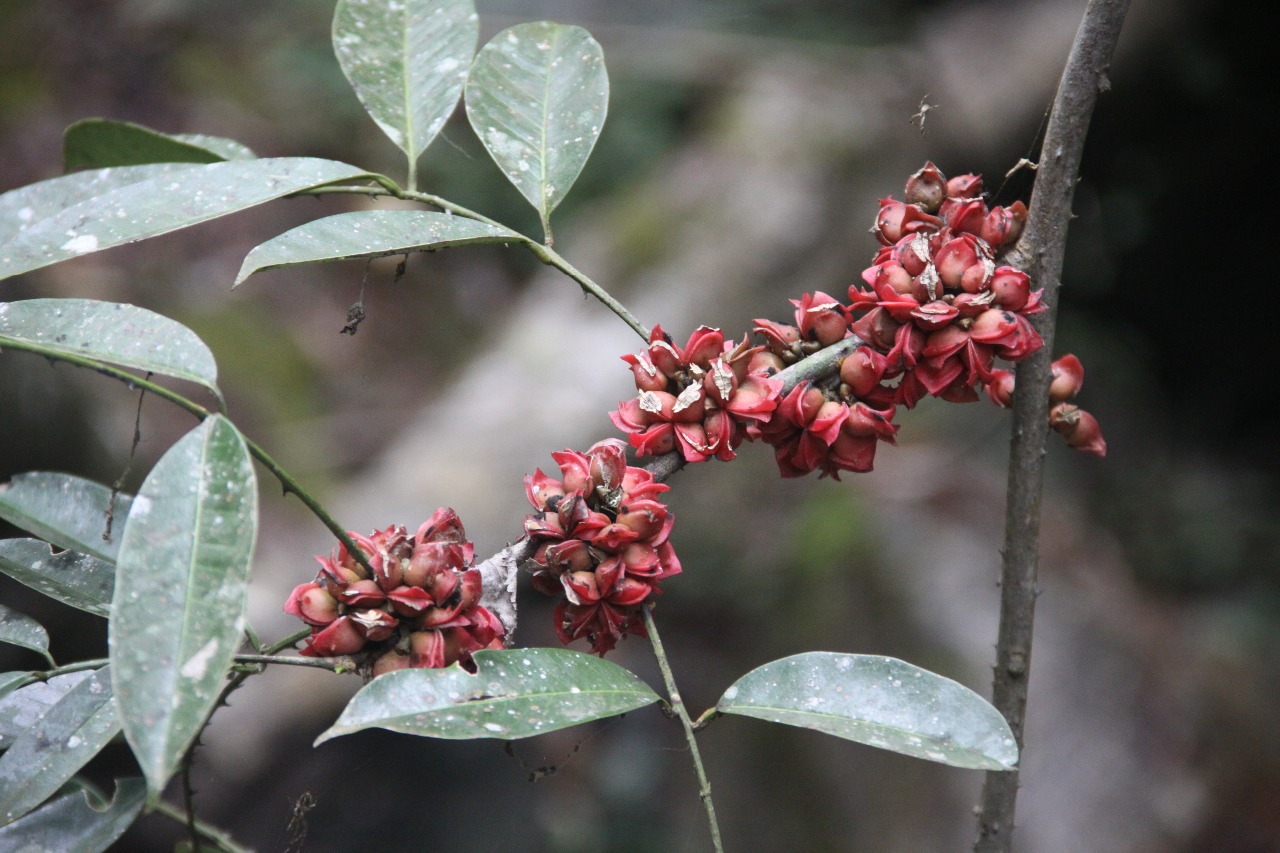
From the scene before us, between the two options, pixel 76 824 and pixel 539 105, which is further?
pixel 539 105

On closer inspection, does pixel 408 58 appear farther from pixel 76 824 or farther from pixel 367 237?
pixel 76 824

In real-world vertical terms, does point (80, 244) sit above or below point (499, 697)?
above

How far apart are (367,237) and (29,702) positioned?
0.42 m

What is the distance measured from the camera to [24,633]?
702 mm

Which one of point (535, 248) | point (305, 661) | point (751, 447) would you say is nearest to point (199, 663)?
point (305, 661)

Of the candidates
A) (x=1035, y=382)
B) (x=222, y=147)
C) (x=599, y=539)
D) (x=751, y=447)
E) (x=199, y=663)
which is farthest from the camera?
(x=751, y=447)

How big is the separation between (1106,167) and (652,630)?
2843mm

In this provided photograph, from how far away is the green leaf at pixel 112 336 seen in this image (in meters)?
0.53

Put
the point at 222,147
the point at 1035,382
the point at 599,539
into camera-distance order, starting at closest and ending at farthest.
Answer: the point at 599,539 → the point at 1035,382 → the point at 222,147

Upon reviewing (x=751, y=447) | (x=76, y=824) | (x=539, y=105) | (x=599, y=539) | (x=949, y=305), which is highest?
(x=539, y=105)

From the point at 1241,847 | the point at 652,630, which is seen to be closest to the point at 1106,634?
the point at 1241,847

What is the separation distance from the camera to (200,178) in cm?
63

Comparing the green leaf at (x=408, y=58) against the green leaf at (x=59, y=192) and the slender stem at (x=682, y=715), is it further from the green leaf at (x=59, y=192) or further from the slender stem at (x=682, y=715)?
the slender stem at (x=682, y=715)

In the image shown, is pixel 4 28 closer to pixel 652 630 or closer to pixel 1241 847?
pixel 652 630
